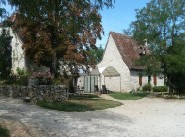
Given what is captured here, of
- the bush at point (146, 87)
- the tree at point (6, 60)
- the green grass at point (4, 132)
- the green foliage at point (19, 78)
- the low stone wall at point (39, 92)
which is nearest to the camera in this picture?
the green grass at point (4, 132)

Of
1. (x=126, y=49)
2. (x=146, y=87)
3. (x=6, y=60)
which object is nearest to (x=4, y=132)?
(x=6, y=60)

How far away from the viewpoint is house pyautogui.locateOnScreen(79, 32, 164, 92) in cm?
4472

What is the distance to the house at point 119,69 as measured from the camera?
147ft

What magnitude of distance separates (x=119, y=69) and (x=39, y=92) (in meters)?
23.1

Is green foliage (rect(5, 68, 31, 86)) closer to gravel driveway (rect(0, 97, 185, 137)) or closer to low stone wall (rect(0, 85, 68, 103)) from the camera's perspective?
low stone wall (rect(0, 85, 68, 103))

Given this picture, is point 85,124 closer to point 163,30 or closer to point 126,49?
point 163,30

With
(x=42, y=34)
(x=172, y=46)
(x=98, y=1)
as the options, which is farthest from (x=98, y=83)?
(x=98, y=1)

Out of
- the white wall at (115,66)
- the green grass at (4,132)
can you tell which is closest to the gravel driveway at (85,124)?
the green grass at (4,132)

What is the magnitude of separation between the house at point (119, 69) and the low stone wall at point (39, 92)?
1884 centimetres

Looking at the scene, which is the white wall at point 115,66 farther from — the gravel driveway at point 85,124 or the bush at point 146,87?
the gravel driveway at point 85,124

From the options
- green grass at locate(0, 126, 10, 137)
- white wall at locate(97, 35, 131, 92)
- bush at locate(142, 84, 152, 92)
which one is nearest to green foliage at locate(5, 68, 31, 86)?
green grass at locate(0, 126, 10, 137)

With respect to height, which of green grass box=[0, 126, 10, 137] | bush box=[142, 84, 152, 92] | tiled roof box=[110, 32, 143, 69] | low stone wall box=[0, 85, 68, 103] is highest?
tiled roof box=[110, 32, 143, 69]

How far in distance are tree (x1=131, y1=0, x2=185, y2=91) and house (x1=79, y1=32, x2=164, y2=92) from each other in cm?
835

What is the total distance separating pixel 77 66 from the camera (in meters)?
32.0
